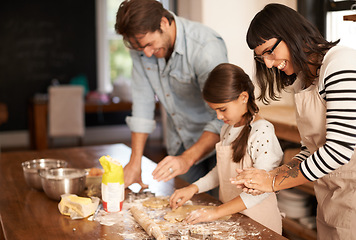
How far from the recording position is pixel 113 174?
5.09ft

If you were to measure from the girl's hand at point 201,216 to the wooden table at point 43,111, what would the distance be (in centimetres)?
452

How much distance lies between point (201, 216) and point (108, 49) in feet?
19.2

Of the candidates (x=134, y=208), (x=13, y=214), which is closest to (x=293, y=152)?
(x=134, y=208)

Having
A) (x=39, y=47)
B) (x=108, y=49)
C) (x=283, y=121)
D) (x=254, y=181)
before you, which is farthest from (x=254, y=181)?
(x=108, y=49)

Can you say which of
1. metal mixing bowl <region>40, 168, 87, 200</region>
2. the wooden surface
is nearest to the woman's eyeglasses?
metal mixing bowl <region>40, 168, 87, 200</region>

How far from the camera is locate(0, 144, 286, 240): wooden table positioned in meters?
1.38

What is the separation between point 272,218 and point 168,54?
90 centimetres

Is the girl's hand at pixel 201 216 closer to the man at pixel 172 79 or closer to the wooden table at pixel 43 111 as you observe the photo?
the man at pixel 172 79

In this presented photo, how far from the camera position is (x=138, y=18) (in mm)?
1698

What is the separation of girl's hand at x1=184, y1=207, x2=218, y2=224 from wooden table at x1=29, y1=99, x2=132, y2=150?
4.52m

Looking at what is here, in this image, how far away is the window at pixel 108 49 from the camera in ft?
22.4

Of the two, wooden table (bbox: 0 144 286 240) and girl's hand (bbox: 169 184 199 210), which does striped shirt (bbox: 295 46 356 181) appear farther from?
girl's hand (bbox: 169 184 199 210)

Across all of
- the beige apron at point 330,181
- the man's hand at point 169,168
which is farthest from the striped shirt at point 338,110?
the man's hand at point 169,168

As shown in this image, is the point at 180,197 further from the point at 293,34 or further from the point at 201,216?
the point at 293,34
